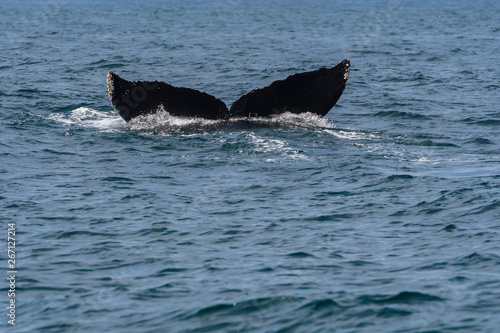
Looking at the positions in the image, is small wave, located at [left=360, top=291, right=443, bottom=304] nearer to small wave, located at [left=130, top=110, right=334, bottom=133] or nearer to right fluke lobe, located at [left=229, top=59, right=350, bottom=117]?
right fluke lobe, located at [left=229, top=59, right=350, bottom=117]

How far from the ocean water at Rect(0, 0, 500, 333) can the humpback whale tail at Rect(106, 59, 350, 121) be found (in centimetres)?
29

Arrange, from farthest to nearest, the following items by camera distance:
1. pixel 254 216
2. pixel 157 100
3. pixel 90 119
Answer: pixel 90 119 → pixel 157 100 → pixel 254 216

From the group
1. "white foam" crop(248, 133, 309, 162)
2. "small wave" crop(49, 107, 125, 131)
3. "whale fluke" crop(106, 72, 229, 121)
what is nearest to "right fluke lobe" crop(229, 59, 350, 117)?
"whale fluke" crop(106, 72, 229, 121)

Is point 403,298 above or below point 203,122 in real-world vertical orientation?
below

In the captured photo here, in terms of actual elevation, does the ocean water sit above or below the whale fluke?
below

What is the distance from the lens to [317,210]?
42.3 feet

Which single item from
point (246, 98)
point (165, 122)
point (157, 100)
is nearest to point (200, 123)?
point (165, 122)

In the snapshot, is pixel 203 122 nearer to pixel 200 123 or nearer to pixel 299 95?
pixel 200 123

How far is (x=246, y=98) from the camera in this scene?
17406 millimetres

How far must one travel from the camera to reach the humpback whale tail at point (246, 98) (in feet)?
54.6

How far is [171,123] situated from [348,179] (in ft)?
15.4

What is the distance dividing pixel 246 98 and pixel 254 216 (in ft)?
17.2

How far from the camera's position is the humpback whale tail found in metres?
16.6

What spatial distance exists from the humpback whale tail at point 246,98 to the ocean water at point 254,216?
0.29 meters
